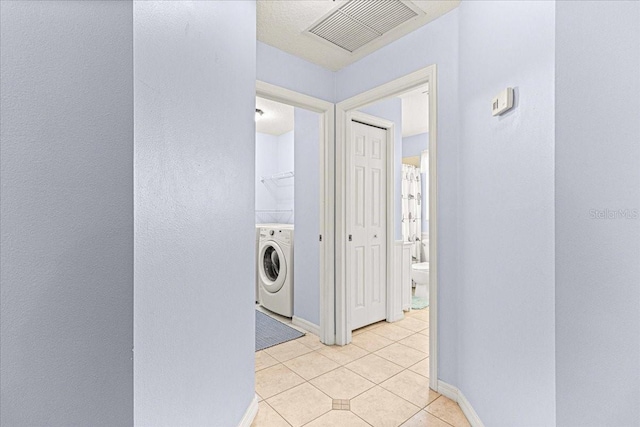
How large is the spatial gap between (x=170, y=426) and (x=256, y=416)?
0.89 m

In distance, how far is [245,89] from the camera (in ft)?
5.27

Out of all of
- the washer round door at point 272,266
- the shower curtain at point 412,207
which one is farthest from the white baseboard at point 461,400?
the shower curtain at point 412,207

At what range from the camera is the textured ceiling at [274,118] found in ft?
12.2

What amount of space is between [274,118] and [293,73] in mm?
1804

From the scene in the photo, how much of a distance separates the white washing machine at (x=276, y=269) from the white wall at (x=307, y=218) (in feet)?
0.41

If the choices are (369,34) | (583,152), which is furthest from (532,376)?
(369,34)

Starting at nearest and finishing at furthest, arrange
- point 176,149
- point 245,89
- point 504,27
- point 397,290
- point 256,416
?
point 176,149 < point 504,27 < point 245,89 < point 256,416 < point 397,290

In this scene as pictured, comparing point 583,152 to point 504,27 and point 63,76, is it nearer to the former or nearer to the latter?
point 504,27

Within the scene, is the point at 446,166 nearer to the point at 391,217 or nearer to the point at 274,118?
the point at 391,217

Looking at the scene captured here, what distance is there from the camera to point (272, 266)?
3.71m

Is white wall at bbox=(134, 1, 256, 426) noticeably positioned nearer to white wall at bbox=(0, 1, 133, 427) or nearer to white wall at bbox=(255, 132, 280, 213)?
white wall at bbox=(0, 1, 133, 427)

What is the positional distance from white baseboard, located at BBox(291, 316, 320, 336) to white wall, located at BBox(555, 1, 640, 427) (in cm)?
216

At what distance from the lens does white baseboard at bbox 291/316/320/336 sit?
2.96 meters

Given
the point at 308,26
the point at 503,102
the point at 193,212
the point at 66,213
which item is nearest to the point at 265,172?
the point at 308,26
